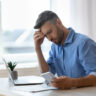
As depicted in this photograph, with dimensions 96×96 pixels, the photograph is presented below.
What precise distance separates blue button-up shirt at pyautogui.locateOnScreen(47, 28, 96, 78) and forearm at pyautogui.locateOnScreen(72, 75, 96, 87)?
0.09 meters

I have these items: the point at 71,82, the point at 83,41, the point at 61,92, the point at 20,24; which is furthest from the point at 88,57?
the point at 20,24

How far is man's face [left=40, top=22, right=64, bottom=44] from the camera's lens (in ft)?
6.79

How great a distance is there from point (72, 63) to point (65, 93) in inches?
20.1

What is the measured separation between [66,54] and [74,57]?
118mm

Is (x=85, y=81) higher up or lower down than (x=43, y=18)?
lower down

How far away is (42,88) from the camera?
1.77m

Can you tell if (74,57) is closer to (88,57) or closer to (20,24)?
(88,57)

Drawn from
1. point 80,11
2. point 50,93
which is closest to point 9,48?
point 80,11

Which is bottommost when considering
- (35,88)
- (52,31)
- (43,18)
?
(35,88)

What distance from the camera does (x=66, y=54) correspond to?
219 centimetres

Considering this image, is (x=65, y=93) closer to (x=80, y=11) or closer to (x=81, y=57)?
(x=81, y=57)

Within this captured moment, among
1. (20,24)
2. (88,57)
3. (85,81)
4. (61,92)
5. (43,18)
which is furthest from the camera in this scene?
(20,24)

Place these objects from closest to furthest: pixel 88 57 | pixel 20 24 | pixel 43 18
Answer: pixel 88 57 < pixel 43 18 < pixel 20 24

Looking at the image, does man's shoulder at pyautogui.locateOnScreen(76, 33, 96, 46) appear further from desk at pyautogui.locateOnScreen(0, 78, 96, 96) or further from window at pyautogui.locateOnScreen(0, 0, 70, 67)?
window at pyautogui.locateOnScreen(0, 0, 70, 67)
